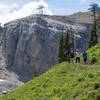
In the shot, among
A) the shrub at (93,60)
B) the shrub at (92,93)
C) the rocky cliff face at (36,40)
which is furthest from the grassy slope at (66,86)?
the rocky cliff face at (36,40)

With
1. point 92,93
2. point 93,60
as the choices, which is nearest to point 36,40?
point 93,60

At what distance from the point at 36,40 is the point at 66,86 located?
96.6 meters

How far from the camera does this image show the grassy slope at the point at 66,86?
11203mm

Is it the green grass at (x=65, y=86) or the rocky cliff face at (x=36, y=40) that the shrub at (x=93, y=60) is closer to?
the green grass at (x=65, y=86)

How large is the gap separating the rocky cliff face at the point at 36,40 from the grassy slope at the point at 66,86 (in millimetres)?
86737

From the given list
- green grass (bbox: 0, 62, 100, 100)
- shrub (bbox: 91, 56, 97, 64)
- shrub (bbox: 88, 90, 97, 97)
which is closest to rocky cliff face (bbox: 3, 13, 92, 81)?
shrub (bbox: 91, 56, 97, 64)

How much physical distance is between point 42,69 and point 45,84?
302 feet

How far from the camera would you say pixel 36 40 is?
10906 cm

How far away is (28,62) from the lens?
361 feet

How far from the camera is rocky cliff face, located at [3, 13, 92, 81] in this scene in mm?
108188

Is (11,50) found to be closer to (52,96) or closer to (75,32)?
(75,32)

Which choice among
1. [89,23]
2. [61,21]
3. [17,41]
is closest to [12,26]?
[17,41]

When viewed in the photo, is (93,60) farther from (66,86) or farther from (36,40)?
(36,40)

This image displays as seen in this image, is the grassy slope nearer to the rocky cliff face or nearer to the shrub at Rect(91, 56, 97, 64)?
the shrub at Rect(91, 56, 97, 64)
